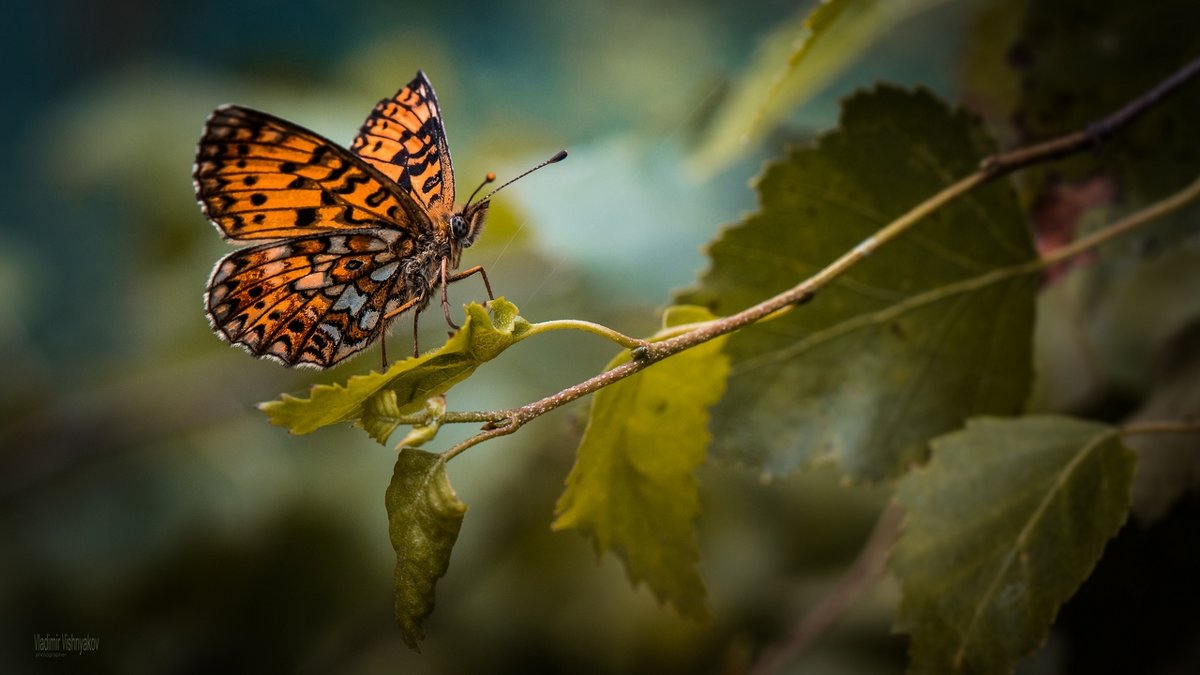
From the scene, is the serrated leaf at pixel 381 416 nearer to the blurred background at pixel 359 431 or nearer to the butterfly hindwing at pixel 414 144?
the butterfly hindwing at pixel 414 144

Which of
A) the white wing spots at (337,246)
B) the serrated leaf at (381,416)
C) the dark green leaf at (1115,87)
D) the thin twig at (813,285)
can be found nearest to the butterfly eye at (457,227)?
the white wing spots at (337,246)

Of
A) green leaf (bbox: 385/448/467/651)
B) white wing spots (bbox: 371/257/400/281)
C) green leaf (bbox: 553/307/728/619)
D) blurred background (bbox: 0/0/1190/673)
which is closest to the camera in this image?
green leaf (bbox: 385/448/467/651)

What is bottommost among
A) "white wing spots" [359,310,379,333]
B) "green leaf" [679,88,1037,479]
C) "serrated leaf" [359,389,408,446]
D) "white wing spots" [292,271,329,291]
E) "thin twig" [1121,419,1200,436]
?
"thin twig" [1121,419,1200,436]

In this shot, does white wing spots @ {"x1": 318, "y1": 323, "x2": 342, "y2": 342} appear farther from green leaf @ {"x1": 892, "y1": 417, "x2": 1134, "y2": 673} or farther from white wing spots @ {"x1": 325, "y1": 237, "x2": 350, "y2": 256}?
green leaf @ {"x1": 892, "y1": 417, "x2": 1134, "y2": 673}

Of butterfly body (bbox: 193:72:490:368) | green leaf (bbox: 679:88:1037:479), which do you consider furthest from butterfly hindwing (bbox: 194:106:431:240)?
green leaf (bbox: 679:88:1037:479)

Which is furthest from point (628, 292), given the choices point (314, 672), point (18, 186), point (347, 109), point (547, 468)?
point (18, 186)

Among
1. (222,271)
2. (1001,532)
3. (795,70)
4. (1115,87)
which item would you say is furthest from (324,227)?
(1115,87)

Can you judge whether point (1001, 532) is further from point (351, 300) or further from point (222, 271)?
point (222, 271)
